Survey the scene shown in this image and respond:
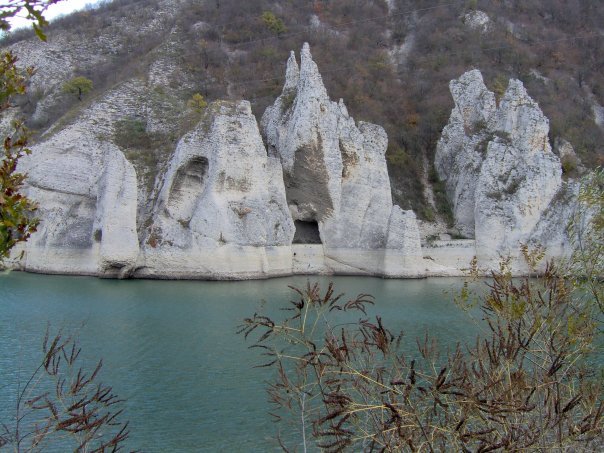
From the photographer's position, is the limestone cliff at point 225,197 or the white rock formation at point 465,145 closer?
the limestone cliff at point 225,197

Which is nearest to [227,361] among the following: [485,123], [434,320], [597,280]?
[434,320]

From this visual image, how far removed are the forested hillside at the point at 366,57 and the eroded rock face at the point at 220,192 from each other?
391 cm

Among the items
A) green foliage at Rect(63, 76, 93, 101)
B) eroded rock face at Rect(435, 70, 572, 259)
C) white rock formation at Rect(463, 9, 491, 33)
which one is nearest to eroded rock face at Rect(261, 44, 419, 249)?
eroded rock face at Rect(435, 70, 572, 259)

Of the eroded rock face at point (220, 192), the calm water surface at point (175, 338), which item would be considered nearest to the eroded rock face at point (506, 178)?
the calm water surface at point (175, 338)

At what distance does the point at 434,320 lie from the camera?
63.7 feet

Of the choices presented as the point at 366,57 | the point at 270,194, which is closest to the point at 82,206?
the point at 270,194

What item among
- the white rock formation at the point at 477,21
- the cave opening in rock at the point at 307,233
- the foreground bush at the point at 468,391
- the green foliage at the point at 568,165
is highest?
the white rock formation at the point at 477,21

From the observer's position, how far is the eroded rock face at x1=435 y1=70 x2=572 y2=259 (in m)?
33.2

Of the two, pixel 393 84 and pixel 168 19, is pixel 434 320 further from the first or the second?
pixel 168 19

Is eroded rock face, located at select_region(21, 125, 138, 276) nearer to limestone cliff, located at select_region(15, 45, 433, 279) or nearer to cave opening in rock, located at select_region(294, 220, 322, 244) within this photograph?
limestone cliff, located at select_region(15, 45, 433, 279)

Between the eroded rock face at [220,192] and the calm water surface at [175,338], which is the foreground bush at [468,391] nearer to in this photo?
the calm water surface at [175,338]

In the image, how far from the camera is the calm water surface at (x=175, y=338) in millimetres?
10742

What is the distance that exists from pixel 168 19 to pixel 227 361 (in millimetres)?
52706

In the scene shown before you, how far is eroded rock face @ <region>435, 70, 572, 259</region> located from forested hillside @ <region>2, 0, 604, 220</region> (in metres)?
3.05
